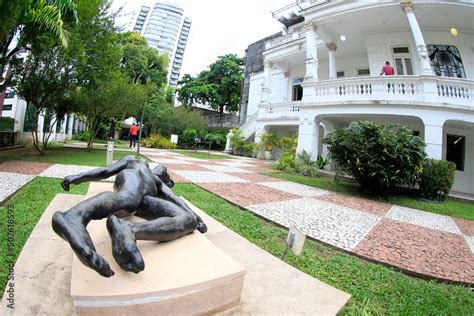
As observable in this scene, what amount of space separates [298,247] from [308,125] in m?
9.48

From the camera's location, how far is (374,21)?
1128cm

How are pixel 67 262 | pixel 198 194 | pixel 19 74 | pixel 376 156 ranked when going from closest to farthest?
pixel 67 262 < pixel 198 194 < pixel 376 156 < pixel 19 74

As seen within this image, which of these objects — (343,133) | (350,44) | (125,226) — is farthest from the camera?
(350,44)

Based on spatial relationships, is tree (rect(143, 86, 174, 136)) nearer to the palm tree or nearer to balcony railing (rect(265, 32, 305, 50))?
balcony railing (rect(265, 32, 305, 50))

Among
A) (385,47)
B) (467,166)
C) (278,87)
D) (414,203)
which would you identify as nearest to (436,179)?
(414,203)

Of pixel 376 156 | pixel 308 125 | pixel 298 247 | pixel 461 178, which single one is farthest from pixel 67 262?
pixel 461 178

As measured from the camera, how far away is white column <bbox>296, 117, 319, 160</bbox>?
1102cm

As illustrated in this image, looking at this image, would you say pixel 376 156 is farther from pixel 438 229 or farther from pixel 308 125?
pixel 308 125

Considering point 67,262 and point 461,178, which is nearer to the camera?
point 67,262

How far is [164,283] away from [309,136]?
1043 centimetres

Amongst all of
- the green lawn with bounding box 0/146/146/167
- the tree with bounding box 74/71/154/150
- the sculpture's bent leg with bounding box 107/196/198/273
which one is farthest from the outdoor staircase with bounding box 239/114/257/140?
the sculpture's bent leg with bounding box 107/196/198/273

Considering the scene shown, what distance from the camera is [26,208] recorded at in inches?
131

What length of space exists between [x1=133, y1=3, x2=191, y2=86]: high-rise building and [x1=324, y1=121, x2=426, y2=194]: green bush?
3870cm

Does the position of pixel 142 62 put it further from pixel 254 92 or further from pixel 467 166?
pixel 467 166
